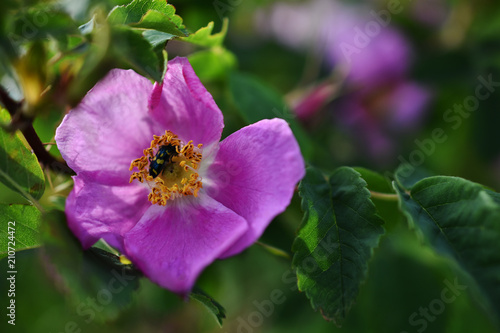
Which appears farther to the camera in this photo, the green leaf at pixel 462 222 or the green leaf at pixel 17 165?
Result: the green leaf at pixel 17 165

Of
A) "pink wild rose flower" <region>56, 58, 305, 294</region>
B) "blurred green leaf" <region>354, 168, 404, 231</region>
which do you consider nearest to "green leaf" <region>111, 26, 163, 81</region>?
"pink wild rose flower" <region>56, 58, 305, 294</region>

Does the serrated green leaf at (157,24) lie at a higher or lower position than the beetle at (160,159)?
higher

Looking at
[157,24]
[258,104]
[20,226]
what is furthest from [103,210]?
[258,104]

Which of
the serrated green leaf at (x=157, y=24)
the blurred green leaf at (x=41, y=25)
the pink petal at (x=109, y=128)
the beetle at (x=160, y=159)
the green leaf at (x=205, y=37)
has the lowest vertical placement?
the beetle at (x=160, y=159)

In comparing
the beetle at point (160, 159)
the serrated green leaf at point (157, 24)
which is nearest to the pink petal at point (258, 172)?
the beetle at point (160, 159)

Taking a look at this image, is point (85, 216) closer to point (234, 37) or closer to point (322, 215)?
point (322, 215)

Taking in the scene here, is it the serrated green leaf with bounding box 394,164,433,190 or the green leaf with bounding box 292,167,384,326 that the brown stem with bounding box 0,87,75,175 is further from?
the serrated green leaf with bounding box 394,164,433,190

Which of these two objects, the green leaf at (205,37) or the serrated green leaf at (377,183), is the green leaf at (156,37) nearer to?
the green leaf at (205,37)
